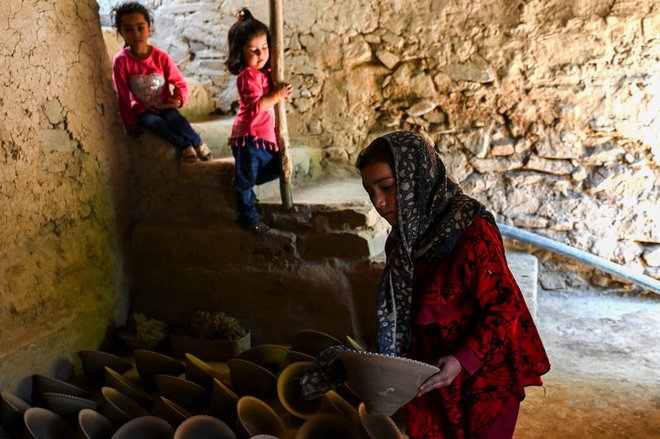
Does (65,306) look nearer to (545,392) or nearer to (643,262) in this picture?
(545,392)

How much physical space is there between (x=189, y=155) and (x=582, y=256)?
2.56 meters

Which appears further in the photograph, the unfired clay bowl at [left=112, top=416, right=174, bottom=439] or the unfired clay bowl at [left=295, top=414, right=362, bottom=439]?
the unfired clay bowl at [left=112, top=416, right=174, bottom=439]

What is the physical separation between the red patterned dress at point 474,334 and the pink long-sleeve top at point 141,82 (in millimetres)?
2442

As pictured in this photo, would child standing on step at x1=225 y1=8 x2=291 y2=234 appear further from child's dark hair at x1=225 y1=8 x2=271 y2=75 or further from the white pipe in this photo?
the white pipe

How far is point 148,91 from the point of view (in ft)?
11.3

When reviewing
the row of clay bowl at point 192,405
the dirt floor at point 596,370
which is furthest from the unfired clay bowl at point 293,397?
the dirt floor at point 596,370

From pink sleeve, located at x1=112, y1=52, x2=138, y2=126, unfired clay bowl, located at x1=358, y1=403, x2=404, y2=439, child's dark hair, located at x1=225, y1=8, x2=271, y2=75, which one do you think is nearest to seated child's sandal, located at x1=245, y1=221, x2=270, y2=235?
child's dark hair, located at x1=225, y1=8, x2=271, y2=75

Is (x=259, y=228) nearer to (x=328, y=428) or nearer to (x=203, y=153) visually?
(x=203, y=153)

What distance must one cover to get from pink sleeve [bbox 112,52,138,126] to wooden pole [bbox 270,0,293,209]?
0.96 metres

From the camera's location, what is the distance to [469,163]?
4098 mm

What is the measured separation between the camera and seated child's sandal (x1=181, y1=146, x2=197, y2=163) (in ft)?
11.3

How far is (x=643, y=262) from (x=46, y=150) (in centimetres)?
367

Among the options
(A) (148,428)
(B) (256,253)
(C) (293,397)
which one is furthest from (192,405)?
(B) (256,253)

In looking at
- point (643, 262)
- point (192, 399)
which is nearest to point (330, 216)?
Answer: point (192, 399)
